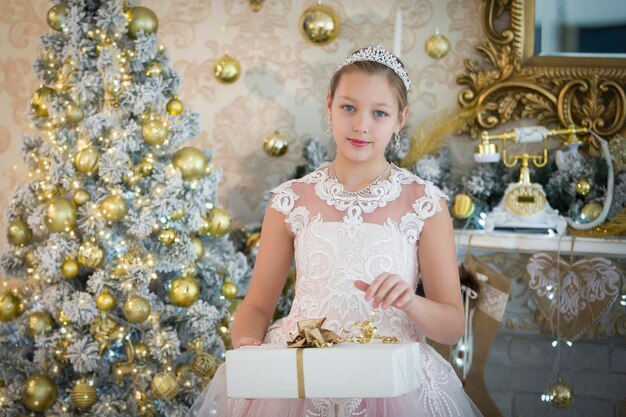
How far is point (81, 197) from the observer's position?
278cm

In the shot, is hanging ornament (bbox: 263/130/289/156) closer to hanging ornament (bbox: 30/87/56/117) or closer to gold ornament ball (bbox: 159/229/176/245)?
gold ornament ball (bbox: 159/229/176/245)

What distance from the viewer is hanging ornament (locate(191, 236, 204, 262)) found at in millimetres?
2846

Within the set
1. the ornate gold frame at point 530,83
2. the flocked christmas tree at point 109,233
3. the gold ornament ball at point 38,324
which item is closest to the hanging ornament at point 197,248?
the flocked christmas tree at point 109,233

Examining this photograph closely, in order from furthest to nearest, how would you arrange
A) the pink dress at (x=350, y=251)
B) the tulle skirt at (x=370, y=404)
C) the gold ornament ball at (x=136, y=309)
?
the gold ornament ball at (x=136, y=309) → the pink dress at (x=350, y=251) → the tulle skirt at (x=370, y=404)

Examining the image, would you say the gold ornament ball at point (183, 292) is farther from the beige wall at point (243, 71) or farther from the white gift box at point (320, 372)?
the white gift box at point (320, 372)

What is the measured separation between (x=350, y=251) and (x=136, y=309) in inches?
37.2

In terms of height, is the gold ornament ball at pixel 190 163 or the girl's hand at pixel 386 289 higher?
the gold ornament ball at pixel 190 163

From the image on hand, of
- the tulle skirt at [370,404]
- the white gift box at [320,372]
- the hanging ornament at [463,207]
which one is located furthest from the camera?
the hanging ornament at [463,207]

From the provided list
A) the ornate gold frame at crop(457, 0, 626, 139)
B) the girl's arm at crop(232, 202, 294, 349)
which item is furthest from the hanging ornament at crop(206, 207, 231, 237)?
the ornate gold frame at crop(457, 0, 626, 139)

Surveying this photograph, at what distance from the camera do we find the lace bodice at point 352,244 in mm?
2004

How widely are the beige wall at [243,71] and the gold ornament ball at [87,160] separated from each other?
907 millimetres

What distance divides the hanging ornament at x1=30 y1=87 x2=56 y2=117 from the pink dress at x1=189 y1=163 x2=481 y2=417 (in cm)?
110

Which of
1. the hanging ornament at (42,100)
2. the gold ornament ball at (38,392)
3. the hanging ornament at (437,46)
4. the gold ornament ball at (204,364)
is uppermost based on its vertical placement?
the hanging ornament at (437,46)

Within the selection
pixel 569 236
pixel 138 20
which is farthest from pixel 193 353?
pixel 569 236
